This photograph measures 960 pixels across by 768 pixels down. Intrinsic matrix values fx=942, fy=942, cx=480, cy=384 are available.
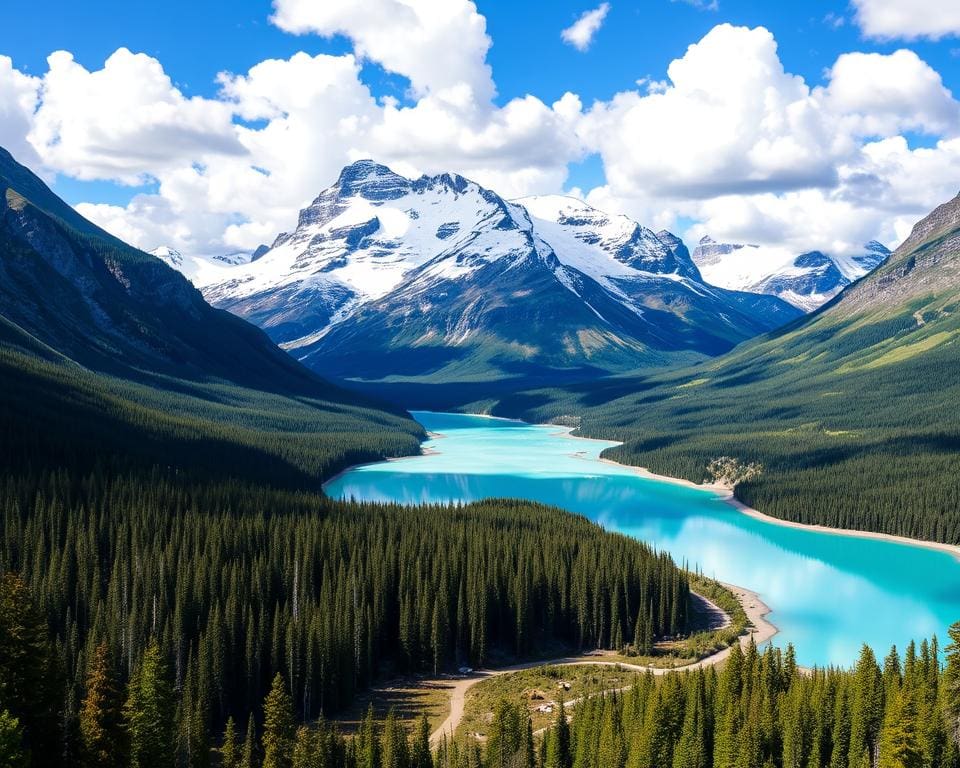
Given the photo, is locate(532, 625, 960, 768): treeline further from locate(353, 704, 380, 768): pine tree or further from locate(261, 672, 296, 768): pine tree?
locate(261, 672, 296, 768): pine tree

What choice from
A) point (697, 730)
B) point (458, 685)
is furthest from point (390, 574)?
point (697, 730)

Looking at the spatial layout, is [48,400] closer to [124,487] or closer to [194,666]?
[124,487]

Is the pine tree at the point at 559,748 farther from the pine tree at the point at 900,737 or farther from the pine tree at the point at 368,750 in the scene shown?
the pine tree at the point at 900,737


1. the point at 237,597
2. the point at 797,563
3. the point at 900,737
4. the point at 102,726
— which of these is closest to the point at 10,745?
the point at 102,726

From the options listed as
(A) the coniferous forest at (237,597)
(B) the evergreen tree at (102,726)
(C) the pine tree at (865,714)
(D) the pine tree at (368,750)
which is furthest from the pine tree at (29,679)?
(C) the pine tree at (865,714)

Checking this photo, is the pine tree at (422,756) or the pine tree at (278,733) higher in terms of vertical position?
the pine tree at (278,733)

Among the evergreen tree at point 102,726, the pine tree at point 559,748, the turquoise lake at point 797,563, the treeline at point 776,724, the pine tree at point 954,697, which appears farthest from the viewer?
the turquoise lake at point 797,563
